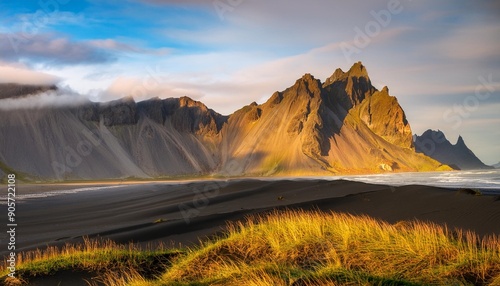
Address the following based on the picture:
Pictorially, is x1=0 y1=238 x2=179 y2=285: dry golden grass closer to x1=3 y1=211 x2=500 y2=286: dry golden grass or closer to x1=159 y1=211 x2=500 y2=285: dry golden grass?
x1=3 y1=211 x2=500 y2=286: dry golden grass

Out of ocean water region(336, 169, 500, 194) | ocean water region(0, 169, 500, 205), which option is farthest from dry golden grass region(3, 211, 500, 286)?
ocean water region(336, 169, 500, 194)

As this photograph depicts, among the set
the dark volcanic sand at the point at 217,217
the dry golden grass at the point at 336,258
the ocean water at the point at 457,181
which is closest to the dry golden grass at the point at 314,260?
the dry golden grass at the point at 336,258

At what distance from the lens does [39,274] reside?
1184 cm

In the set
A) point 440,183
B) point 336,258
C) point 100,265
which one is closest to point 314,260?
point 336,258

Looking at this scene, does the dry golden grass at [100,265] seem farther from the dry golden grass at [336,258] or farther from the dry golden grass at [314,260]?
the dry golden grass at [336,258]

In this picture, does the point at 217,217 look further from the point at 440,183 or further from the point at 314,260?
the point at 440,183

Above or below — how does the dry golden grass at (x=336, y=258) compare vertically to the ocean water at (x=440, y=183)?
above

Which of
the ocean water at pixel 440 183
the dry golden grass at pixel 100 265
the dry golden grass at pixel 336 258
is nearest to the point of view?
the dry golden grass at pixel 336 258

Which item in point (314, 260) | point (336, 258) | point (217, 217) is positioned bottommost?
point (217, 217)

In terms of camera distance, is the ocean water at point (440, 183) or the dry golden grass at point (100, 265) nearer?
the dry golden grass at point (100, 265)

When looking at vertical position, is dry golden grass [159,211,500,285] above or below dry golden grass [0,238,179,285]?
above

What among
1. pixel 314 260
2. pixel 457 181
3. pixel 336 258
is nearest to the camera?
pixel 336 258

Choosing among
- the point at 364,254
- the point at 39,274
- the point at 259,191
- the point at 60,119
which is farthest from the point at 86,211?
the point at 60,119

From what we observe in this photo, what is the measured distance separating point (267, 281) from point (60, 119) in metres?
206
